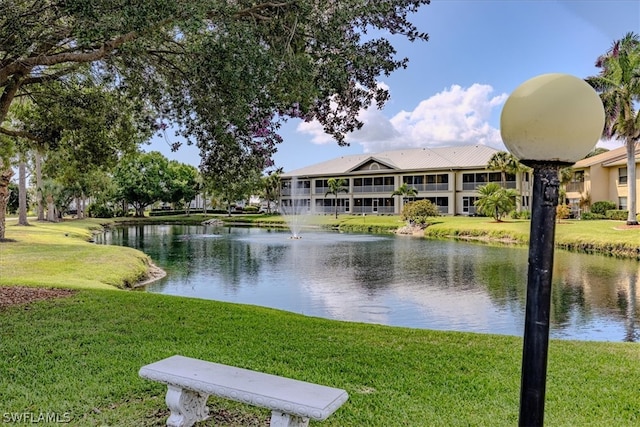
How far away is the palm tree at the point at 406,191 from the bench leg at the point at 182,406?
50.7 meters

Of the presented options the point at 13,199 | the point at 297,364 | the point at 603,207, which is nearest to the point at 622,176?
Answer: the point at 603,207

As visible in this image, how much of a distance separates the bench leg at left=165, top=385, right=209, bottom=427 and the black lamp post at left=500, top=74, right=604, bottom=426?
2.75 m

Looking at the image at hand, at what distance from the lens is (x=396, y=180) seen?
58.8 m

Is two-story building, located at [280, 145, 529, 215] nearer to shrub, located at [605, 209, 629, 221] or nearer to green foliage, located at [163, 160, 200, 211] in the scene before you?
shrub, located at [605, 209, 629, 221]

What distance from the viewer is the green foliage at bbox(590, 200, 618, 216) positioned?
39906 mm

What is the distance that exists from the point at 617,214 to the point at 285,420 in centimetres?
4110

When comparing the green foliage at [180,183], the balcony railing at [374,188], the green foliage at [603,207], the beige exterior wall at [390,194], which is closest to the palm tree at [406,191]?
the beige exterior wall at [390,194]

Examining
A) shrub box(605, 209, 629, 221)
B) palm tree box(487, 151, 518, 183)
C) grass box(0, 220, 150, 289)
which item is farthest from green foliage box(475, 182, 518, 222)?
Answer: grass box(0, 220, 150, 289)

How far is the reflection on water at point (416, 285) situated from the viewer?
12469 mm

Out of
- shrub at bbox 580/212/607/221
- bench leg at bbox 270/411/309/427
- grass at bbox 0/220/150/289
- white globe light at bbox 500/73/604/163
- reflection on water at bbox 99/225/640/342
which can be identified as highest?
white globe light at bbox 500/73/604/163

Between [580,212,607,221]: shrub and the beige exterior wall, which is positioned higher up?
the beige exterior wall

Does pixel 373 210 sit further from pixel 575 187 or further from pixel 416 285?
pixel 416 285

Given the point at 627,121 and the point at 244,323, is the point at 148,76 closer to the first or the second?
the point at 244,323

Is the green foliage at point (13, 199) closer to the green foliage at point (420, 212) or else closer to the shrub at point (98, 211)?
the shrub at point (98, 211)
